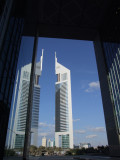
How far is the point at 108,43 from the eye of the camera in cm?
3200

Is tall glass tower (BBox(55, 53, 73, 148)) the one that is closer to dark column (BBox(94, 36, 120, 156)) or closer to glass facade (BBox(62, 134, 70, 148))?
glass facade (BBox(62, 134, 70, 148))

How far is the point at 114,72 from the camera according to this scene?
29391mm

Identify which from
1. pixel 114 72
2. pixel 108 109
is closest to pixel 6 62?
pixel 114 72

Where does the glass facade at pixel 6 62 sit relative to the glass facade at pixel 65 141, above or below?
above

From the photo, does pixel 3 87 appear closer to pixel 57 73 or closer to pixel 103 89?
pixel 103 89

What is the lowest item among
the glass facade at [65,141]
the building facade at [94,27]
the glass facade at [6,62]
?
the glass facade at [65,141]

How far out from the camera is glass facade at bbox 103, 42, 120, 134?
27.6 m

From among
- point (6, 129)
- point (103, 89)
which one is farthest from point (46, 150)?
point (6, 129)

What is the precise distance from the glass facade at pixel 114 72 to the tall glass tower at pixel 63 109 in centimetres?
11430

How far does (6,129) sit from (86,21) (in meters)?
29.8

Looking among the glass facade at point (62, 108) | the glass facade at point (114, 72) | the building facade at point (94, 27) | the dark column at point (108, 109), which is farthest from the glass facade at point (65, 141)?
the glass facade at point (114, 72)

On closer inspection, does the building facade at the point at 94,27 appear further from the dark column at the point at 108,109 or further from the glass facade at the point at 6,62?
the glass facade at the point at 6,62

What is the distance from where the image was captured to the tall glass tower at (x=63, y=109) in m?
141

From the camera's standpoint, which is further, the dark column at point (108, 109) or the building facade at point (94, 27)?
the building facade at point (94, 27)
